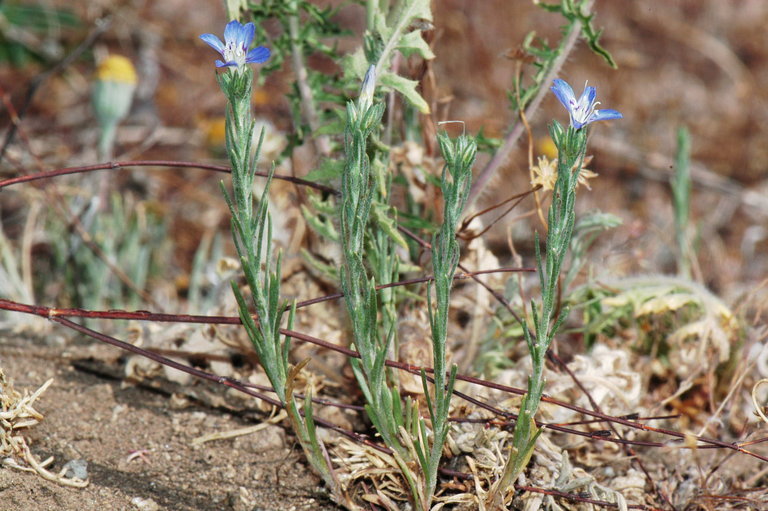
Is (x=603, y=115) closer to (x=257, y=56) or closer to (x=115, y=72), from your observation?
(x=257, y=56)

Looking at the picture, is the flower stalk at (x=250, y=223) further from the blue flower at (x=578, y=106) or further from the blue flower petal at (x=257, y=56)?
the blue flower at (x=578, y=106)

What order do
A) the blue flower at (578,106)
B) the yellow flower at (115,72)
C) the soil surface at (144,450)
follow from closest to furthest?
the blue flower at (578,106), the soil surface at (144,450), the yellow flower at (115,72)

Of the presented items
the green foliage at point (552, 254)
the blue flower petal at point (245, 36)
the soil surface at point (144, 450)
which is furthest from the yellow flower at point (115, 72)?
the green foliage at point (552, 254)

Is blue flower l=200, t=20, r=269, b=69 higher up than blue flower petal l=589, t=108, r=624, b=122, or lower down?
lower down

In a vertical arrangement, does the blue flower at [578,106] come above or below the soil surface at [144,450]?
above

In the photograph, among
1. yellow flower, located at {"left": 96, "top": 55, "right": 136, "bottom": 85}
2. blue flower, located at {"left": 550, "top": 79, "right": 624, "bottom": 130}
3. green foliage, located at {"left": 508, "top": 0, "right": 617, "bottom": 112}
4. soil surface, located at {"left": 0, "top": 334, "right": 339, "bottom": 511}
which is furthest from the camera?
yellow flower, located at {"left": 96, "top": 55, "right": 136, "bottom": 85}

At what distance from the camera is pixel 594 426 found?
1.93 metres

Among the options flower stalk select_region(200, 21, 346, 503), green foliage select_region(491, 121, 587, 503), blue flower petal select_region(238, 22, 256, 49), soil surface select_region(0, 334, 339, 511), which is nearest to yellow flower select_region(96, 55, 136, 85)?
soil surface select_region(0, 334, 339, 511)

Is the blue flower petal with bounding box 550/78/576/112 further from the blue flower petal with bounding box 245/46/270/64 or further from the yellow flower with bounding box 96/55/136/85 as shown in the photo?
the yellow flower with bounding box 96/55/136/85

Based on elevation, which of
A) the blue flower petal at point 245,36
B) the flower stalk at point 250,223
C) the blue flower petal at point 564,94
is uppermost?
the blue flower petal at point 564,94

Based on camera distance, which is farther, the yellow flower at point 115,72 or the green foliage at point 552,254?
the yellow flower at point 115,72

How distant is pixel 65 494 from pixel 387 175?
991 mm

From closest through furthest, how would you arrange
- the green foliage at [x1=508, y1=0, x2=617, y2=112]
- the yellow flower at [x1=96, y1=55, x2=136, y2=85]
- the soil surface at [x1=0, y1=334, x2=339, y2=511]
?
1. the soil surface at [x1=0, y1=334, x2=339, y2=511]
2. the green foliage at [x1=508, y1=0, x2=617, y2=112]
3. the yellow flower at [x1=96, y1=55, x2=136, y2=85]

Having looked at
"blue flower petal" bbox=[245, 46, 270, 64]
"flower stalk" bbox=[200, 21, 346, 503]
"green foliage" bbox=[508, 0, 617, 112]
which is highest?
"green foliage" bbox=[508, 0, 617, 112]
